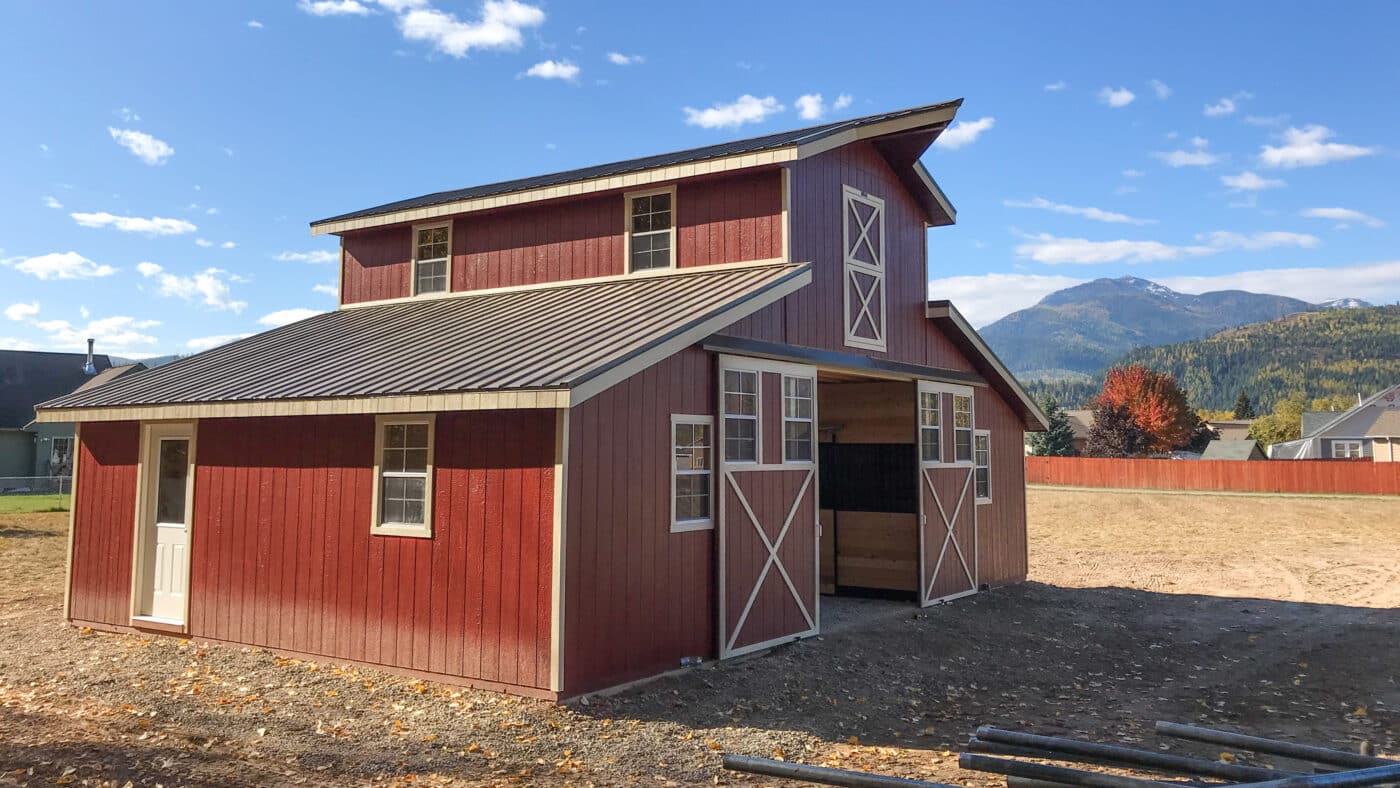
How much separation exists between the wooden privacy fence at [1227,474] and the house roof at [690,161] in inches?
1493

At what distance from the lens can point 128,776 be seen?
21.5 ft

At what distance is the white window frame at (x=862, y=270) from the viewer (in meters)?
13.2

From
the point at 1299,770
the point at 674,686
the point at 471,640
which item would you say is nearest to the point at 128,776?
the point at 471,640

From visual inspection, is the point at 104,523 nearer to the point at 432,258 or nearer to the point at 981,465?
the point at 432,258

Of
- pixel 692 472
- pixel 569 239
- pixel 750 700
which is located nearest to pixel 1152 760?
pixel 750 700

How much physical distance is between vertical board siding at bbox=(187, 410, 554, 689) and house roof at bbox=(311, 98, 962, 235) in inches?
196

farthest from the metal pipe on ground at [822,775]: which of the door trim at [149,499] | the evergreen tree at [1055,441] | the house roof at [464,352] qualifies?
the evergreen tree at [1055,441]

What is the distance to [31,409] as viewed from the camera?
42.7 metres

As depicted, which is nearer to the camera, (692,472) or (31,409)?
(692,472)

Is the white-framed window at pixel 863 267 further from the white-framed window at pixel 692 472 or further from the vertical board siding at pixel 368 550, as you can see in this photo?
the vertical board siding at pixel 368 550

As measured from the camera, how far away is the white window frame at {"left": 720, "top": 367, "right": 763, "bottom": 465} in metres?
10.6

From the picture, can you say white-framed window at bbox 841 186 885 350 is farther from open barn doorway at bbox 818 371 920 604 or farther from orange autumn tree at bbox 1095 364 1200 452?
orange autumn tree at bbox 1095 364 1200 452

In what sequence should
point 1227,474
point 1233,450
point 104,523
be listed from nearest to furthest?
point 104,523 < point 1227,474 < point 1233,450

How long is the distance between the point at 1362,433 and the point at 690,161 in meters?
73.0
